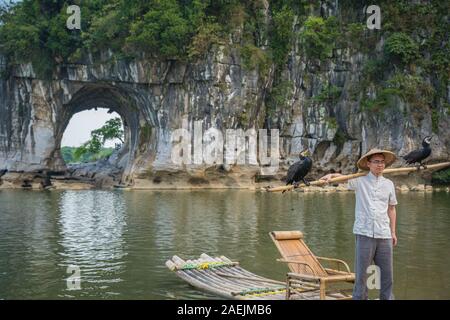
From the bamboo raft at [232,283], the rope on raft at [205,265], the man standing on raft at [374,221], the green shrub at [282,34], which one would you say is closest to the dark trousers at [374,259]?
the man standing on raft at [374,221]

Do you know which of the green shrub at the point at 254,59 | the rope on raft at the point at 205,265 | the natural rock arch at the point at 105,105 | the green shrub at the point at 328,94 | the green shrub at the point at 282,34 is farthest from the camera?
the natural rock arch at the point at 105,105

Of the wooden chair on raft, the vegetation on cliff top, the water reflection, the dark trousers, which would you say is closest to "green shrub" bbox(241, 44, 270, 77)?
the vegetation on cliff top

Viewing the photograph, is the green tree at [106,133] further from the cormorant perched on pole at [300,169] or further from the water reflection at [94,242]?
the cormorant perched on pole at [300,169]

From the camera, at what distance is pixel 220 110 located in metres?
36.8

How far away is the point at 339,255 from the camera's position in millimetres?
12961

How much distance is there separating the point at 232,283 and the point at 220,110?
92.1 feet

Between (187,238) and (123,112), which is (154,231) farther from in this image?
(123,112)

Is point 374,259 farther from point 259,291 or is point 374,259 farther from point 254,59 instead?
point 254,59

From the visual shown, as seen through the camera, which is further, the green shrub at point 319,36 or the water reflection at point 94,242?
the green shrub at point 319,36

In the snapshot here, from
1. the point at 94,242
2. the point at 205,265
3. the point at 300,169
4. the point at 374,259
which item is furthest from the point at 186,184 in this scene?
the point at 374,259

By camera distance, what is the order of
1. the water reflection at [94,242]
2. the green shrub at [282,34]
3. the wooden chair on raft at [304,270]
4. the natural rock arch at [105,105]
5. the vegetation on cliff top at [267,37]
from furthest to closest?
the natural rock arch at [105,105] < the green shrub at [282,34] < the vegetation on cliff top at [267,37] < the water reflection at [94,242] < the wooden chair on raft at [304,270]

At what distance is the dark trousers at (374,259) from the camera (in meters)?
6.45

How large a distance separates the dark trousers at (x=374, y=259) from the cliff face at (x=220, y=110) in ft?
95.8

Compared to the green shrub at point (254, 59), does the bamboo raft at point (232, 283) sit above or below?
below
